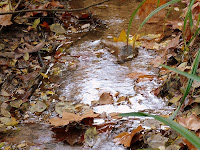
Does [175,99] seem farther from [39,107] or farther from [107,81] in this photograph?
[39,107]

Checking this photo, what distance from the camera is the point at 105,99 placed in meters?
1.82

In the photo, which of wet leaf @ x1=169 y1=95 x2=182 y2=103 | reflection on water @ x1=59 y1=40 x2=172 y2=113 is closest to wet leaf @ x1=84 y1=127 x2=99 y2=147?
reflection on water @ x1=59 y1=40 x2=172 y2=113

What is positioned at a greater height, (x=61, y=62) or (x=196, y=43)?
(x=196, y=43)

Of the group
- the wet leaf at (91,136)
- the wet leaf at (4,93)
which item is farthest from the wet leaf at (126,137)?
the wet leaf at (4,93)

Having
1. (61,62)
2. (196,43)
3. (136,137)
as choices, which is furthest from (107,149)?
(61,62)

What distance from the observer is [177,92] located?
1757 mm

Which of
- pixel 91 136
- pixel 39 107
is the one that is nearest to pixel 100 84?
pixel 39 107

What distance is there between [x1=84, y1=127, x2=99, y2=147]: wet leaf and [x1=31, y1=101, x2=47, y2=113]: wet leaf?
0.43 meters

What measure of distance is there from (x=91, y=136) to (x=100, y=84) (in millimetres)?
595

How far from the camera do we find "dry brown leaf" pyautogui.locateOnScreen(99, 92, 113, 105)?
1811mm

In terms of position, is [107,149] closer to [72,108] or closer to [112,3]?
[72,108]

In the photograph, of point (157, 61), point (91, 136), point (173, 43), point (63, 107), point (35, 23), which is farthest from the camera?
point (35, 23)

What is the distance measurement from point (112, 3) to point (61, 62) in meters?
1.63

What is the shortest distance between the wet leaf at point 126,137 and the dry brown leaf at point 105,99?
0.36 m
